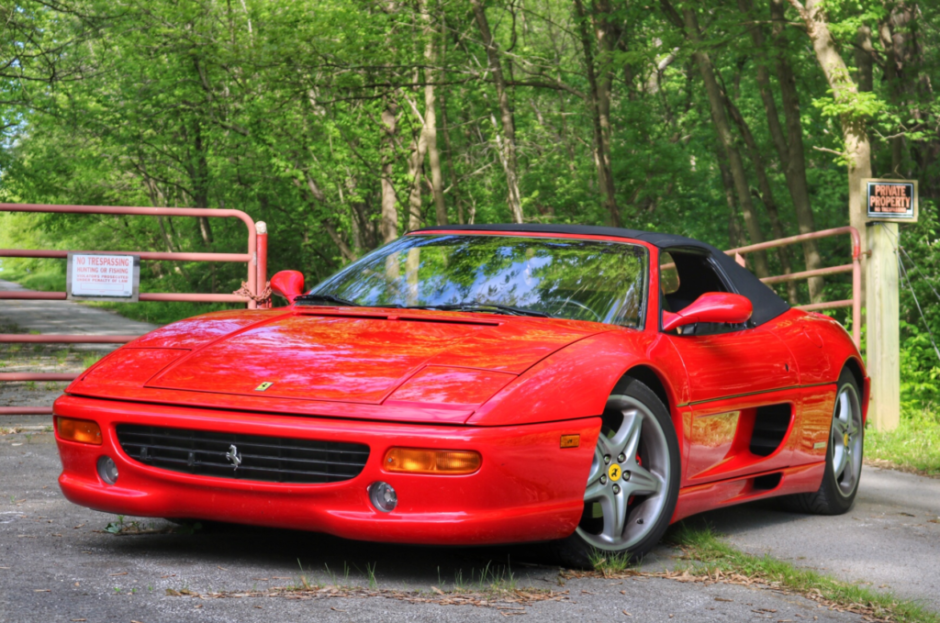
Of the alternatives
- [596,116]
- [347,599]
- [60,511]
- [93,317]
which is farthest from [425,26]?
[347,599]

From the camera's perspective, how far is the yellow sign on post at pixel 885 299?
898 centimetres

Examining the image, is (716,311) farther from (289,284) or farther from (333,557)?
(289,284)

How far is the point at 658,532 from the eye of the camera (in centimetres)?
412

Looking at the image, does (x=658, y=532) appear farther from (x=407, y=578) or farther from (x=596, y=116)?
(x=596, y=116)

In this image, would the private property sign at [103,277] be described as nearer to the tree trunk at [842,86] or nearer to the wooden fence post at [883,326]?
the wooden fence post at [883,326]

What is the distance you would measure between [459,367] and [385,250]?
66.8 inches

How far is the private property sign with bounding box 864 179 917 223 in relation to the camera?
351 inches

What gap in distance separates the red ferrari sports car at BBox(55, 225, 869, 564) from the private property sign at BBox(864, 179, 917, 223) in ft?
13.8

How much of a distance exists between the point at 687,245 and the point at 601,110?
16089 millimetres

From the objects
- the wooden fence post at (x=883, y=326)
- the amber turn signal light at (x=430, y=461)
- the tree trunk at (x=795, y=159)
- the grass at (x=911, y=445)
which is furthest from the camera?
the tree trunk at (x=795, y=159)

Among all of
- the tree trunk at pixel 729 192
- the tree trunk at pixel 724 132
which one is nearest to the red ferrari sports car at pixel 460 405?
the tree trunk at pixel 724 132

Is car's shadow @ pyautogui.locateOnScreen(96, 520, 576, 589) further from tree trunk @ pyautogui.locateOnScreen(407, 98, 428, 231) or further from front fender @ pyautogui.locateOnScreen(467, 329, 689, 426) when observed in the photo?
tree trunk @ pyautogui.locateOnScreen(407, 98, 428, 231)

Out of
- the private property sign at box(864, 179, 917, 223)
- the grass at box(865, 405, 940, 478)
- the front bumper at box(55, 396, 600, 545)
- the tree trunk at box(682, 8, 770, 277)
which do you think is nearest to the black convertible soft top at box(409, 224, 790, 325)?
the front bumper at box(55, 396, 600, 545)

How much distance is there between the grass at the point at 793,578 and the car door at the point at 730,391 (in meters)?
0.28
